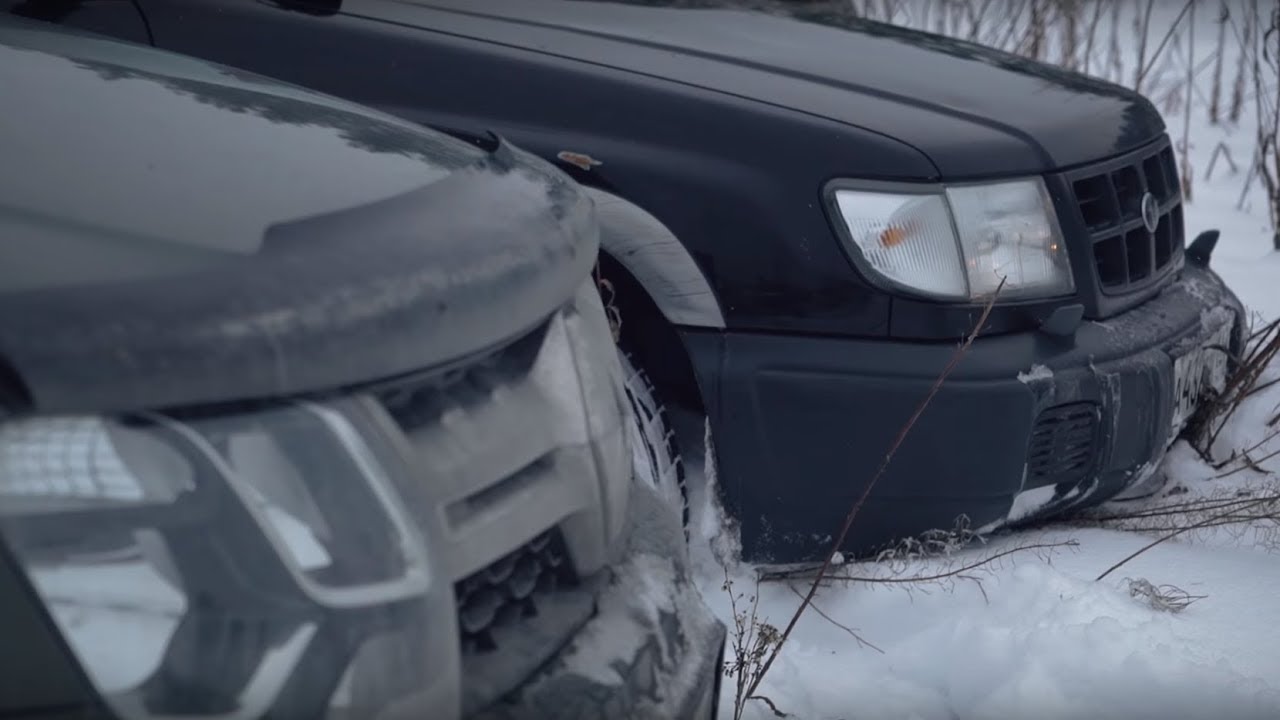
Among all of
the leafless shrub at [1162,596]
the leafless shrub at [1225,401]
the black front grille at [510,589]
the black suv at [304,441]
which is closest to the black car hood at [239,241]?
the black suv at [304,441]

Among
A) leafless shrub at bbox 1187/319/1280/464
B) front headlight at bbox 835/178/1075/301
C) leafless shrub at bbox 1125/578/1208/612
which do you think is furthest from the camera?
leafless shrub at bbox 1187/319/1280/464

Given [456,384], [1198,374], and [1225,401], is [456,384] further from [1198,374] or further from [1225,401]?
[1225,401]

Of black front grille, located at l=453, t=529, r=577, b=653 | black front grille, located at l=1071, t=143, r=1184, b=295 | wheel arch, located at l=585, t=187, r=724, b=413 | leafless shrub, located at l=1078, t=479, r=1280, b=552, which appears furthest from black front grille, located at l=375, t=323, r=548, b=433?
leafless shrub, located at l=1078, t=479, r=1280, b=552

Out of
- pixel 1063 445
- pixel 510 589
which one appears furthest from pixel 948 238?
pixel 510 589

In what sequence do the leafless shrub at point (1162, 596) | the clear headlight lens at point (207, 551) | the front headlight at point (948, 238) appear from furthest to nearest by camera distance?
the leafless shrub at point (1162, 596) < the front headlight at point (948, 238) < the clear headlight lens at point (207, 551)

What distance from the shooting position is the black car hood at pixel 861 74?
2.31 meters

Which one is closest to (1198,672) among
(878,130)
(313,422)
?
(878,130)

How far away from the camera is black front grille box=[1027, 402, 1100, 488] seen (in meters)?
2.30

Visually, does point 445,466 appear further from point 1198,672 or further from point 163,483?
point 1198,672

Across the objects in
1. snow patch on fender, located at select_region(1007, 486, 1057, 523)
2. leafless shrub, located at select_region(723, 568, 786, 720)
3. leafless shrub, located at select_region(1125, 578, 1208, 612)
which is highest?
snow patch on fender, located at select_region(1007, 486, 1057, 523)

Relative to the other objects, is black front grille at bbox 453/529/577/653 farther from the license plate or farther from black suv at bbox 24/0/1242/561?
the license plate

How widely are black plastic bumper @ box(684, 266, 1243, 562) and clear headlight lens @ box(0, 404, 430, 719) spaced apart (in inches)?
48.3

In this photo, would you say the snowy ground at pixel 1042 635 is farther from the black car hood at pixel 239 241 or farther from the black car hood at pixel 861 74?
the black car hood at pixel 239 241

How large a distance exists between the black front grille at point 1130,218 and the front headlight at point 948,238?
17 cm
